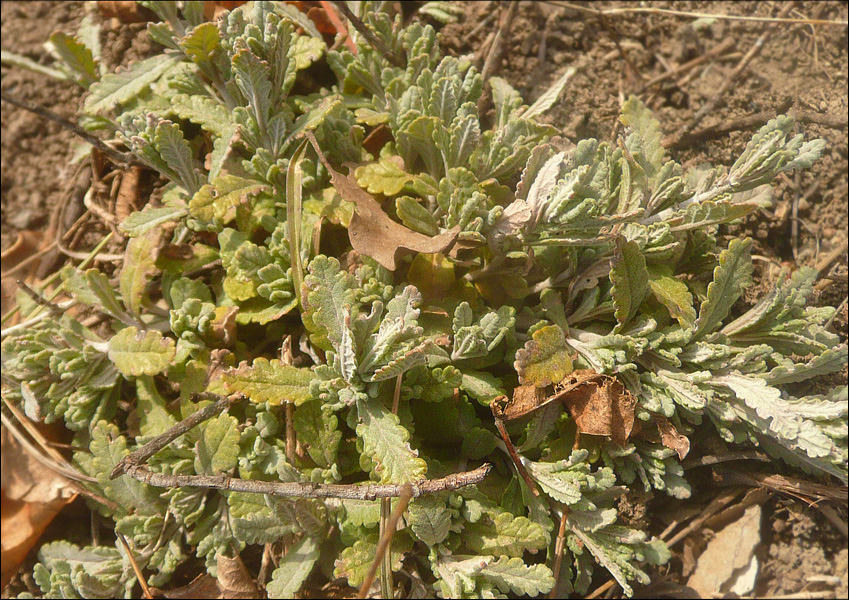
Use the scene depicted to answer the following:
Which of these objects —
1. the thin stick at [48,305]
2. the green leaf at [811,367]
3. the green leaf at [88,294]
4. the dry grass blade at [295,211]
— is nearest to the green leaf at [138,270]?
the green leaf at [88,294]

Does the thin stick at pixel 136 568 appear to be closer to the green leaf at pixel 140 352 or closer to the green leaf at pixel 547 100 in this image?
the green leaf at pixel 140 352

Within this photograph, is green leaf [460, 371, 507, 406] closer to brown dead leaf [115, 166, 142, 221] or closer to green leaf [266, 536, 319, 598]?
green leaf [266, 536, 319, 598]

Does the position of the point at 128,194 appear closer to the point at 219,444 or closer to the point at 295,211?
the point at 295,211

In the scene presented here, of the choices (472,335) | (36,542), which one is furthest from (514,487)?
(36,542)

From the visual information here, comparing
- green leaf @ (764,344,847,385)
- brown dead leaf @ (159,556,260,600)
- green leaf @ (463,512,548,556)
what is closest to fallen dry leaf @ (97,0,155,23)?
brown dead leaf @ (159,556,260,600)

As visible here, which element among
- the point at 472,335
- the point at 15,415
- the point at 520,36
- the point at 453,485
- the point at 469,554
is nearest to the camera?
the point at 453,485

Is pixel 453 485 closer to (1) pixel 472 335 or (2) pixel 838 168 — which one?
(1) pixel 472 335
